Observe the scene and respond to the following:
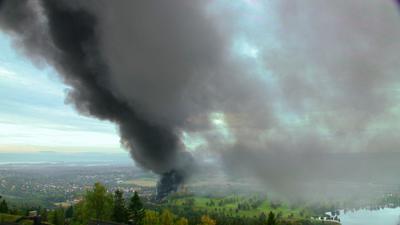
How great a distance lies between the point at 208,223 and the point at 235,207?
11507 cm

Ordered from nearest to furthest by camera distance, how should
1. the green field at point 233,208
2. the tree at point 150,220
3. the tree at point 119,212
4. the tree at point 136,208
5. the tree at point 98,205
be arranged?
the tree at point 98,205 → the tree at point 119,212 → the tree at point 136,208 → the tree at point 150,220 → the green field at point 233,208

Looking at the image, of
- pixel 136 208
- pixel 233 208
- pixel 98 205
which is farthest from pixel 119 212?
pixel 233 208

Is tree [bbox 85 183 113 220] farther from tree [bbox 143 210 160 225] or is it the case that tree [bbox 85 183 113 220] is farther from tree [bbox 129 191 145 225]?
tree [bbox 143 210 160 225]

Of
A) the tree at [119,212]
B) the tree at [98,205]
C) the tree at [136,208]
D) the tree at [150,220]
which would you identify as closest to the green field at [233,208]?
the tree at [150,220]

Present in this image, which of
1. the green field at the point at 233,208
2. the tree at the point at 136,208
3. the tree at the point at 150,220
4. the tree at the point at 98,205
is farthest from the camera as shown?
the green field at the point at 233,208

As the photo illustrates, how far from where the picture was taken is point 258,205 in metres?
198

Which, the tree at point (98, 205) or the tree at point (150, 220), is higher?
the tree at point (98, 205)

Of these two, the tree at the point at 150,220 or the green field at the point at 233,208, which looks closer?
the tree at the point at 150,220

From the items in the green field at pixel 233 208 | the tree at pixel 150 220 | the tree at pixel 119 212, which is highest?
the tree at pixel 119 212

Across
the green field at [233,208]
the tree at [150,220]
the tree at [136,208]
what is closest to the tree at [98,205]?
the tree at [136,208]

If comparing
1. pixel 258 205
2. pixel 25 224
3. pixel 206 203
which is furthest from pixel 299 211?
pixel 25 224

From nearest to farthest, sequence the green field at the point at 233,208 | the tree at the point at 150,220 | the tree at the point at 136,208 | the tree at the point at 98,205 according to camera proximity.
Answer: the tree at the point at 98,205, the tree at the point at 136,208, the tree at the point at 150,220, the green field at the point at 233,208

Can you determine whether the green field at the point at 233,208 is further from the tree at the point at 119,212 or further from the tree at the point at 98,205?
the tree at the point at 98,205

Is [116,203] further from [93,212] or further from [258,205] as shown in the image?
[258,205]
